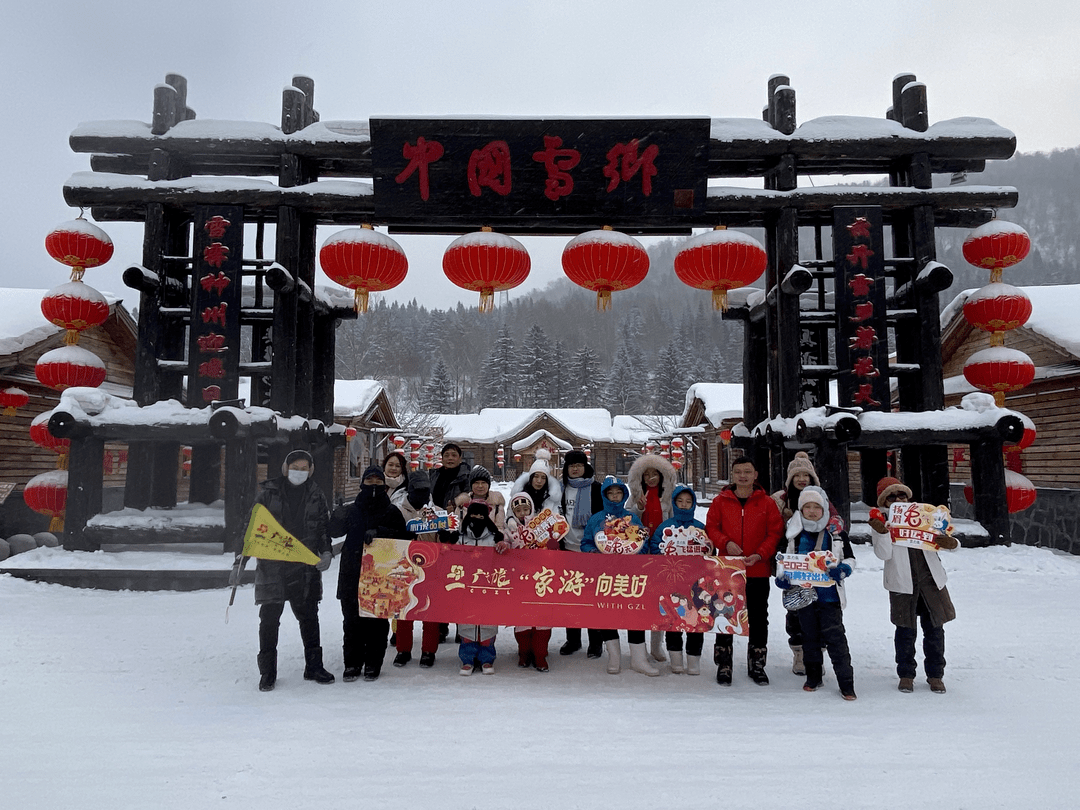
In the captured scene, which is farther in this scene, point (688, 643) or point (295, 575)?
point (688, 643)

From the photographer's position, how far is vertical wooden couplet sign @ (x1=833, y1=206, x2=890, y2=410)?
9164mm

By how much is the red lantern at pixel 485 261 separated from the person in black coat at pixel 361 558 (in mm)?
3702

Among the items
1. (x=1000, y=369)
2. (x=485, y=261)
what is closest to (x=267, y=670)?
(x=485, y=261)

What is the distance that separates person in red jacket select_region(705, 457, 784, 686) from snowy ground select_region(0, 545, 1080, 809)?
220 millimetres

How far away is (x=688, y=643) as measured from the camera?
505 centimetres

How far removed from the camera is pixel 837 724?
394 cm

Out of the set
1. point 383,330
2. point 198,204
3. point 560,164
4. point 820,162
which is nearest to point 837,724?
point 560,164

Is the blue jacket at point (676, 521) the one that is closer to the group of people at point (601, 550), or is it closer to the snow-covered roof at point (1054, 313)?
the group of people at point (601, 550)

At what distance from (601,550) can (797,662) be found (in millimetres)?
1836

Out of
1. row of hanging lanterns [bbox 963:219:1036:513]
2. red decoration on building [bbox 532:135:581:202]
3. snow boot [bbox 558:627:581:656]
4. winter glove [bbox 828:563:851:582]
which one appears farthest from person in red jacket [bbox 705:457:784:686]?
row of hanging lanterns [bbox 963:219:1036:513]

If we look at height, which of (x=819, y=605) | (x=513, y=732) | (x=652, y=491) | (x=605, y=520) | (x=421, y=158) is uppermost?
(x=421, y=158)

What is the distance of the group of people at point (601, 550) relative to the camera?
14.9 ft

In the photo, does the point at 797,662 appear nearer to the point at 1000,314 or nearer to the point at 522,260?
the point at 522,260

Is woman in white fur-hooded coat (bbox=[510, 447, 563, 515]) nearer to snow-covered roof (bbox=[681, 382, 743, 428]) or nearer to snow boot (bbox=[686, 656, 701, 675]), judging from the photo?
snow boot (bbox=[686, 656, 701, 675])
